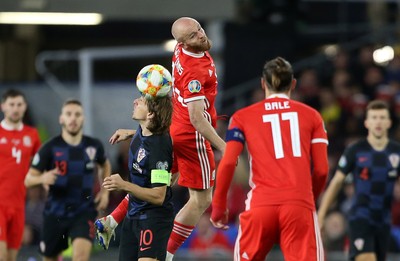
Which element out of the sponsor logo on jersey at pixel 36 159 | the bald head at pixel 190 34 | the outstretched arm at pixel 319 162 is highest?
the bald head at pixel 190 34

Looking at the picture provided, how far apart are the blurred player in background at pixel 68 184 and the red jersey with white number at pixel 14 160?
576 millimetres

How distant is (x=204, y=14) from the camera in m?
18.0

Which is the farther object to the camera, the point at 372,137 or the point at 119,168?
the point at 119,168

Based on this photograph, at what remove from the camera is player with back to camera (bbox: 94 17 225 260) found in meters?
10.6

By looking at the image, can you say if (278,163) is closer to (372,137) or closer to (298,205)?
(298,205)

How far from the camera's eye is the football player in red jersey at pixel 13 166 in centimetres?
1324

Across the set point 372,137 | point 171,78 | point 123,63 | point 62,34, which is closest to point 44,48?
point 62,34

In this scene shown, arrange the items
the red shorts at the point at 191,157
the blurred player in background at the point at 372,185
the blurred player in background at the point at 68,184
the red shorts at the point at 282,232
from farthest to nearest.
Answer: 1. the blurred player in background at the point at 372,185
2. the blurred player in background at the point at 68,184
3. the red shorts at the point at 191,157
4. the red shorts at the point at 282,232

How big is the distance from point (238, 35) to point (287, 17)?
3.03 feet

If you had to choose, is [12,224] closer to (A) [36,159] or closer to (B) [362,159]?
(A) [36,159]

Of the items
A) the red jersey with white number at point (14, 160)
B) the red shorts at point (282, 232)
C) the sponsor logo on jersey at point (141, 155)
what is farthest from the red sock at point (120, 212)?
the red jersey with white number at point (14, 160)

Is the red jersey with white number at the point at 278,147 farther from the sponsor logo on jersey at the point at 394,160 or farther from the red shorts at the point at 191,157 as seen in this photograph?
the sponsor logo on jersey at the point at 394,160

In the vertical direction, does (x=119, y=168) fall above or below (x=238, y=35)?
below

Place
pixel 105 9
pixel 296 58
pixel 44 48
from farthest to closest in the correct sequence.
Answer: pixel 44 48
pixel 296 58
pixel 105 9
